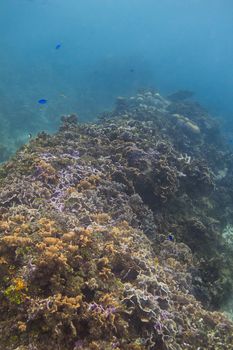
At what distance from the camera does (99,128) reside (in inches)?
Answer: 470

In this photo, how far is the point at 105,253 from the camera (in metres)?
4.77

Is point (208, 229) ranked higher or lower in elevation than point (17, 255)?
higher

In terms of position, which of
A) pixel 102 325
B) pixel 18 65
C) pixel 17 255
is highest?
pixel 18 65

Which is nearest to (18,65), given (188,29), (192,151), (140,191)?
(192,151)

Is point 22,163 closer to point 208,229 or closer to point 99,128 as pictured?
point 99,128

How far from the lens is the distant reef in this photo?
383cm

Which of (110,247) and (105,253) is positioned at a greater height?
(110,247)

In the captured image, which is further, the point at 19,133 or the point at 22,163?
the point at 19,133

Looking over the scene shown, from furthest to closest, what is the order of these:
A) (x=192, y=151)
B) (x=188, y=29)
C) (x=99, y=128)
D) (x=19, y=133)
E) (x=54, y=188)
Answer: (x=188, y=29)
(x=19, y=133)
(x=192, y=151)
(x=99, y=128)
(x=54, y=188)

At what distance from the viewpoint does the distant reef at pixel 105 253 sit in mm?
3828

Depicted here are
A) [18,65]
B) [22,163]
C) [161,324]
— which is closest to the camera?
[161,324]

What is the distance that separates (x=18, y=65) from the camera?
142 ft

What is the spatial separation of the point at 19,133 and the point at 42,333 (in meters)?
18.7

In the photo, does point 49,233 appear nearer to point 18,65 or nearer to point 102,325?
point 102,325
